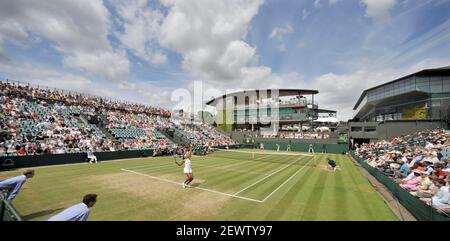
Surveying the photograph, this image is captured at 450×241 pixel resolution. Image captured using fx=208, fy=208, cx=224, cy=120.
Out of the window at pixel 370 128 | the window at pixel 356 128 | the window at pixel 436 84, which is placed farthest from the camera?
the window at pixel 356 128

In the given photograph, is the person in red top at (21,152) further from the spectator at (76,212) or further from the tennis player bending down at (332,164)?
the tennis player bending down at (332,164)

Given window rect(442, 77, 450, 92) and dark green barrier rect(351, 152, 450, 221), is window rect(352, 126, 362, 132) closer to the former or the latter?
window rect(442, 77, 450, 92)

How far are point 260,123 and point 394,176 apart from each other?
5409 centimetres

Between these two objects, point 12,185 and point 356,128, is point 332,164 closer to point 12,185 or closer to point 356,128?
point 12,185

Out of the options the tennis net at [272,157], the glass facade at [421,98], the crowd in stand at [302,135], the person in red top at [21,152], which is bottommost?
the tennis net at [272,157]

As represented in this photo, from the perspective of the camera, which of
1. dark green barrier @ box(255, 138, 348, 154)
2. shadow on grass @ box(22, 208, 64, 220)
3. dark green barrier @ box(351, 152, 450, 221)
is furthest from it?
dark green barrier @ box(255, 138, 348, 154)

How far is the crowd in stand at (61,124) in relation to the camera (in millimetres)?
21297

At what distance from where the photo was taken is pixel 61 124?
85.6 ft

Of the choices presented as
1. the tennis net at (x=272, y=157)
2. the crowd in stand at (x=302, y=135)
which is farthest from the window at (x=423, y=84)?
the tennis net at (x=272, y=157)

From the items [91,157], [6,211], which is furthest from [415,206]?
[91,157]

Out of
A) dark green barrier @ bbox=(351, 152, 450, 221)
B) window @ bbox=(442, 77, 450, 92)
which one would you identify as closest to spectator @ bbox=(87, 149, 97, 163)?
dark green barrier @ bbox=(351, 152, 450, 221)

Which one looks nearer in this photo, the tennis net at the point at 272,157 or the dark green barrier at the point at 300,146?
the tennis net at the point at 272,157

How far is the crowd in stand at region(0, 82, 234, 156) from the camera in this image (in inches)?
838
